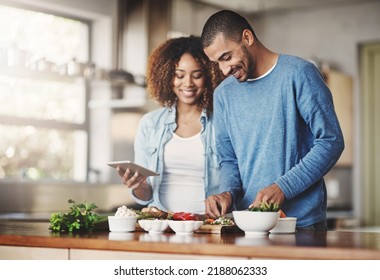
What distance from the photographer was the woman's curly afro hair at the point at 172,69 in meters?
3.16

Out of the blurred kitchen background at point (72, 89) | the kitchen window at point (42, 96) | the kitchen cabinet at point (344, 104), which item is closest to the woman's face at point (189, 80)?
the blurred kitchen background at point (72, 89)

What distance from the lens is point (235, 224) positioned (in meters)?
2.61

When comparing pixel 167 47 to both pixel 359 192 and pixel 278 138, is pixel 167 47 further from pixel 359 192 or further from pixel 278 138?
pixel 359 192

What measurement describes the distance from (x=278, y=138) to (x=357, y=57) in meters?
4.03

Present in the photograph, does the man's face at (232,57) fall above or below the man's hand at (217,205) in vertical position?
above

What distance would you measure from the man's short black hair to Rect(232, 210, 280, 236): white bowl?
831 mm

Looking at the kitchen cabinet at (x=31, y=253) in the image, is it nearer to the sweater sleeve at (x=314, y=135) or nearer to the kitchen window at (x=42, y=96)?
the sweater sleeve at (x=314, y=135)

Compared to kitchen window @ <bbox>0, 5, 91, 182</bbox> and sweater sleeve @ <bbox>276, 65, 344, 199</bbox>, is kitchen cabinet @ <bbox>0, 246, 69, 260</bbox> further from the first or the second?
kitchen window @ <bbox>0, 5, 91, 182</bbox>

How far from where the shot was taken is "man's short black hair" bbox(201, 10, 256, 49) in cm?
294

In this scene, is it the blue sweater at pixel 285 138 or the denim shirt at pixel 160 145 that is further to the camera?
the denim shirt at pixel 160 145

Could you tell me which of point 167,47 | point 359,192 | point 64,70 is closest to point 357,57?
point 359,192

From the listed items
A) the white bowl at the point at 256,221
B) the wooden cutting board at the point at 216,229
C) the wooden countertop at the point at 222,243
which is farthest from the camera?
the wooden cutting board at the point at 216,229

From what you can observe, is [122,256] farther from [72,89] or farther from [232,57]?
[72,89]

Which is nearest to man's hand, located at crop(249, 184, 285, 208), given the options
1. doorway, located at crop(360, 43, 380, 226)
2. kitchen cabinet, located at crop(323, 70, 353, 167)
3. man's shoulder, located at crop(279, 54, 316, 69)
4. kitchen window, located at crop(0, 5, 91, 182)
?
man's shoulder, located at crop(279, 54, 316, 69)
